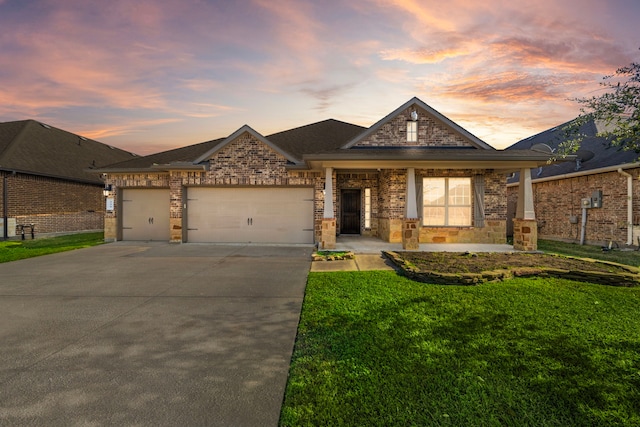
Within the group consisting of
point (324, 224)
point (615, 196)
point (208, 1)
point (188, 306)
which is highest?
point (208, 1)

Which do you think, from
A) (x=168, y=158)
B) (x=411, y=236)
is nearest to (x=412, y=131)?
(x=411, y=236)

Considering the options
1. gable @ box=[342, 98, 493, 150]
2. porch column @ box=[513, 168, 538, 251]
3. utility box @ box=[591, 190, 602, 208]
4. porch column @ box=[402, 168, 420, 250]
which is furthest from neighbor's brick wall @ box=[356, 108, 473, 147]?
utility box @ box=[591, 190, 602, 208]

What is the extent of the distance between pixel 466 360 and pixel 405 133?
11.1 m

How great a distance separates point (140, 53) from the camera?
442 inches

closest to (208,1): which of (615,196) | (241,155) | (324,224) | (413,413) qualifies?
(241,155)

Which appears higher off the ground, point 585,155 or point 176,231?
point 585,155

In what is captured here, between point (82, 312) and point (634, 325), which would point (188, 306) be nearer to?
point (82, 312)

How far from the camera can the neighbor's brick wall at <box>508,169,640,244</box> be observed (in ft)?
40.1

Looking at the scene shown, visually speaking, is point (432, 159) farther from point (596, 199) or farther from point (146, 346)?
point (146, 346)

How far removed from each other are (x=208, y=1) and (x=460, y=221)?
39.7 feet

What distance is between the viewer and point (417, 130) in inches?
509

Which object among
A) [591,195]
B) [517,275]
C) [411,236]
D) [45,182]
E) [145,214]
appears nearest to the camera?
[517,275]

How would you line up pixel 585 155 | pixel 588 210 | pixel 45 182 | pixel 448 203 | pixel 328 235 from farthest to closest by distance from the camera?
1. pixel 45 182
2. pixel 585 155
3. pixel 588 210
4. pixel 448 203
5. pixel 328 235

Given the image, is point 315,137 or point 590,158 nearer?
point 590,158
